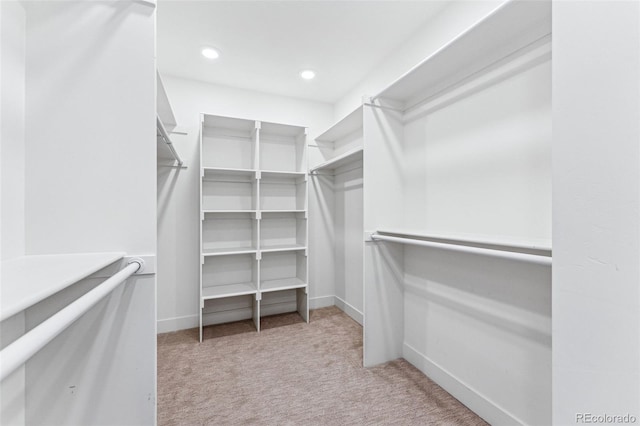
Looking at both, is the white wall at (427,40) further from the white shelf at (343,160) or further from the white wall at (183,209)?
the white wall at (183,209)

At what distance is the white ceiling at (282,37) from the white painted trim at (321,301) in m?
2.40

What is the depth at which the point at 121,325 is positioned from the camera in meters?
0.99

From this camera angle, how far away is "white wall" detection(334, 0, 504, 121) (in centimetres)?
155

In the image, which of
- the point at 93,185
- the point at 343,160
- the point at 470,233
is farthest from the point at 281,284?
the point at 93,185

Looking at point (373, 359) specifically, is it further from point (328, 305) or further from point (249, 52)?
point (249, 52)

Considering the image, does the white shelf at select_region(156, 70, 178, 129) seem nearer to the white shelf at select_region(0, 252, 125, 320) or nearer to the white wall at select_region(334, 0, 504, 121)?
the white shelf at select_region(0, 252, 125, 320)

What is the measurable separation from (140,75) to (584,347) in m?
1.63

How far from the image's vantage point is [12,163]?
0.85 metres

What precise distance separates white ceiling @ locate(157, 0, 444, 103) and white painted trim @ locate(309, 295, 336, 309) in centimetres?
240

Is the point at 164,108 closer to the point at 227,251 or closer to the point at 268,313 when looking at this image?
the point at 227,251

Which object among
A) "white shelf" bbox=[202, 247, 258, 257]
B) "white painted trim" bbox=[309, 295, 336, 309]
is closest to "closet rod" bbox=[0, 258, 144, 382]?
"white shelf" bbox=[202, 247, 258, 257]

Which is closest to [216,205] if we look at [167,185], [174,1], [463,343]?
[167,185]

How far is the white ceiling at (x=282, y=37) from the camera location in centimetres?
174

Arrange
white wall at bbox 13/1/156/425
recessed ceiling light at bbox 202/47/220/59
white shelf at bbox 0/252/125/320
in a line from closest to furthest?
white shelf at bbox 0/252/125/320 → white wall at bbox 13/1/156/425 → recessed ceiling light at bbox 202/47/220/59
